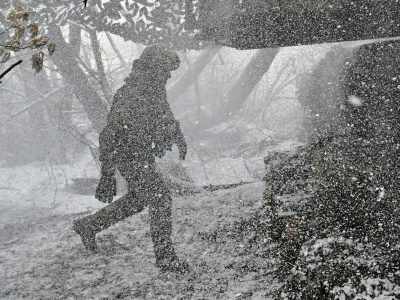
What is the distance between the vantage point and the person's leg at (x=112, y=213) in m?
3.55

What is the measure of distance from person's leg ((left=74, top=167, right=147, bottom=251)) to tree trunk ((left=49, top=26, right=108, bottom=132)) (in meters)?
4.05

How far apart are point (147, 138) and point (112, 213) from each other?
0.85 m

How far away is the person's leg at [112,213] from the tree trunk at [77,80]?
405 cm

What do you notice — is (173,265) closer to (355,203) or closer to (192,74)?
(355,203)

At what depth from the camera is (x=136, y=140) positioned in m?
3.36

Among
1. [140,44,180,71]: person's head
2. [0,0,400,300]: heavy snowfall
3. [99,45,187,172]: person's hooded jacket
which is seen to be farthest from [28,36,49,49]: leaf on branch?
[140,44,180,71]: person's head

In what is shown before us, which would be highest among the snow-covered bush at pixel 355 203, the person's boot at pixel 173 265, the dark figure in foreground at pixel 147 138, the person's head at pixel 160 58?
the person's head at pixel 160 58

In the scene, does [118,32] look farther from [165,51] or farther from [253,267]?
[253,267]

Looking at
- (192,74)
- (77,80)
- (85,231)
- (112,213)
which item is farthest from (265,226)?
(192,74)

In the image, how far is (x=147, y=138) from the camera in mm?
3406

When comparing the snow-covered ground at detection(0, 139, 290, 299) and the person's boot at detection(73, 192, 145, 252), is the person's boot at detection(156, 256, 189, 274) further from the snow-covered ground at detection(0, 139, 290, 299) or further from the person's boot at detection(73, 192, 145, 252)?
the person's boot at detection(73, 192, 145, 252)

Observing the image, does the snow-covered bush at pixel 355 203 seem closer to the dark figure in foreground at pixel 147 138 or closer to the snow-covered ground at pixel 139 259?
the snow-covered ground at pixel 139 259

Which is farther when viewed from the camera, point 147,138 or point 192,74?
point 192,74

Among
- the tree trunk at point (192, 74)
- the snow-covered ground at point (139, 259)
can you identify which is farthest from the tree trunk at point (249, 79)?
the snow-covered ground at point (139, 259)
